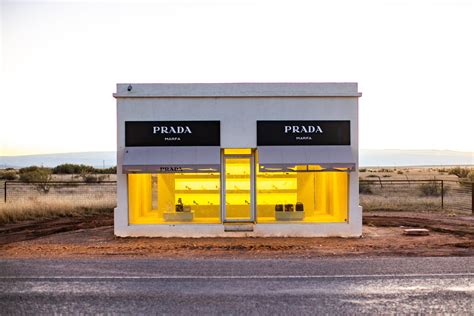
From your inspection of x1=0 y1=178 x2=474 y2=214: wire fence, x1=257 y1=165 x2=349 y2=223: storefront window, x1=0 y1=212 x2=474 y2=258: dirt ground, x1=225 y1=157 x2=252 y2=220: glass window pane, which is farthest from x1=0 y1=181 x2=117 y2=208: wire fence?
x1=257 y1=165 x2=349 y2=223: storefront window

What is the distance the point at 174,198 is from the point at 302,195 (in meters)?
4.48

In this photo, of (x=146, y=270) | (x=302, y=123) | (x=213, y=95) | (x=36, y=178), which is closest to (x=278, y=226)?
(x=302, y=123)

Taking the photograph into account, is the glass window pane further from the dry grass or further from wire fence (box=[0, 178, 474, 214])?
wire fence (box=[0, 178, 474, 214])

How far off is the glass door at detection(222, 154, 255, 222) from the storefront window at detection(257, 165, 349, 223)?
0.43 m

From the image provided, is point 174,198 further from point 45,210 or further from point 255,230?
point 45,210

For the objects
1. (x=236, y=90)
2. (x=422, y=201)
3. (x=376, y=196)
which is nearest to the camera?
(x=236, y=90)

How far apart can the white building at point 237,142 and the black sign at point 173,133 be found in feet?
0.11

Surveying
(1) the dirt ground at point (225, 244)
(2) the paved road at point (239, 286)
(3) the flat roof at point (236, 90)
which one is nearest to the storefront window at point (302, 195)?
(1) the dirt ground at point (225, 244)

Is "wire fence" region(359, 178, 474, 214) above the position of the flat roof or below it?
below

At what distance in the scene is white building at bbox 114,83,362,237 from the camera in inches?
727

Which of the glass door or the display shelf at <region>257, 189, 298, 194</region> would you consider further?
the display shelf at <region>257, 189, 298, 194</region>

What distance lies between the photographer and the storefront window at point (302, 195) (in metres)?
19.3

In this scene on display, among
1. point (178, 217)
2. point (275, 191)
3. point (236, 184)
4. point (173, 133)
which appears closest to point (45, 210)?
point (178, 217)

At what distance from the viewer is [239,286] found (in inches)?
408
